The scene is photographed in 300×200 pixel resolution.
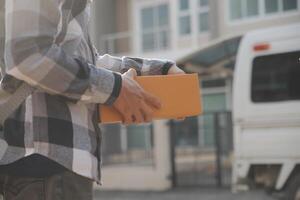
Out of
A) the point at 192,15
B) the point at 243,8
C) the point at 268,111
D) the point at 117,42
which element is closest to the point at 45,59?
the point at 268,111

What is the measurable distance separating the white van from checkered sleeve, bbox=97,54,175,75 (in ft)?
16.3

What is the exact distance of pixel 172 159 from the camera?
35.7 feet

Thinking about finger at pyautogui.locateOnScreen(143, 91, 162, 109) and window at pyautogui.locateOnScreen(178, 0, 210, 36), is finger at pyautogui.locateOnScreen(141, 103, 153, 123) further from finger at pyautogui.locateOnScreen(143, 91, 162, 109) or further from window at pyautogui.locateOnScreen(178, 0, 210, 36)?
window at pyautogui.locateOnScreen(178, 0, 210, 36)

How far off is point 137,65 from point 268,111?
531 centimetres

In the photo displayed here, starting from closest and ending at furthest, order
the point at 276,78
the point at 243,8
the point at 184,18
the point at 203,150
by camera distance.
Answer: the point at 276,78 → the point at 203,150 → the point at 243,8 → the point at 184,18

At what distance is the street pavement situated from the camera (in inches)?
359

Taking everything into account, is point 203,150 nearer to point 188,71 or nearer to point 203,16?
point 188,71

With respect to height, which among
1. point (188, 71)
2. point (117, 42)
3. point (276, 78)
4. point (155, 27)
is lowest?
point (276, 78)

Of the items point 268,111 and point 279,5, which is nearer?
point 268,111

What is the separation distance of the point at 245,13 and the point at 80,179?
1749 centimetres

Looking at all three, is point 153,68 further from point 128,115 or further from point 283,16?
point 283,16

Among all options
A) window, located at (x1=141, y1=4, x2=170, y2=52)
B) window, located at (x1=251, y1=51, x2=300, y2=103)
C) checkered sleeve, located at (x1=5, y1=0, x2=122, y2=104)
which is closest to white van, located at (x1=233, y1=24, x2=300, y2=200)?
window, located at (x1=251, y1=51, x2=300, y2=103)

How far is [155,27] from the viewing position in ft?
72.1

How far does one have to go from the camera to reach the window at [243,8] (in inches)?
728
